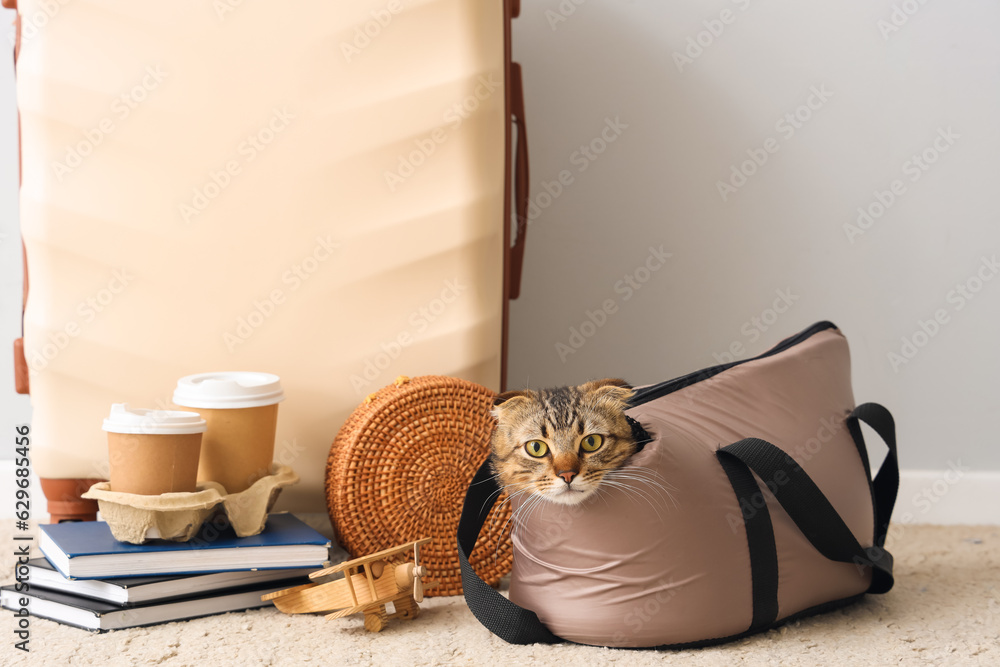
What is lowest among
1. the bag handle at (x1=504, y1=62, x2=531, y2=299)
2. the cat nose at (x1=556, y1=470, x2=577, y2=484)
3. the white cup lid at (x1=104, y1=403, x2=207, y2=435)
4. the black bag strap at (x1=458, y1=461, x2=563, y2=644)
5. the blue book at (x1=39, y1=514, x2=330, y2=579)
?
the black bag strap at (x1=458, y1=461, x2=563, y2=644)

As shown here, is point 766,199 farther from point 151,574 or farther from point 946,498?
point 151,574

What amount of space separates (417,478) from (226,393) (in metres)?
0.27

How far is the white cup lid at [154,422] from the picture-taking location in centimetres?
89

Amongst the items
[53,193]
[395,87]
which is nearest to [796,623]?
[395,87]

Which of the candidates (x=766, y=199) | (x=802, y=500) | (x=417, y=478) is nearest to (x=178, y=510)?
(x=417, y=478)

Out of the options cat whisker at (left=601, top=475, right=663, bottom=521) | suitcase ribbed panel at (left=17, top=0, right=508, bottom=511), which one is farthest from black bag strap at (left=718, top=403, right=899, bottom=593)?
suitcase ribbed panel at (left=17, top=0, right=508, bottom=511)

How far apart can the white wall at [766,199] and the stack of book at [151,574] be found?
62 cm

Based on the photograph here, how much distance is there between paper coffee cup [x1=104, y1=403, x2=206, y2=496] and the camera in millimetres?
898

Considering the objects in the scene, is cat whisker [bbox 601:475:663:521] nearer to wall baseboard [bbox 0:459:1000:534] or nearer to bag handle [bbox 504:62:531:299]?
bag handle [bbox 504:62:531:299]

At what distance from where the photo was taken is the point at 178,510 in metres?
0.90

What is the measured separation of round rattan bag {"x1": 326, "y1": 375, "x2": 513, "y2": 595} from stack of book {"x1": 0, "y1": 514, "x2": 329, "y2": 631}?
72mm

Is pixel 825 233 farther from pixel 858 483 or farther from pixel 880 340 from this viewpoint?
pixel 858 483

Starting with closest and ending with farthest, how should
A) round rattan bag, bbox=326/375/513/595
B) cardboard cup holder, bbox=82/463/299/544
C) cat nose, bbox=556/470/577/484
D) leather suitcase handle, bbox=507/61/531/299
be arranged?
cat nose, bbox=556/470/577/484 < cardboard cup holder, bbox=82/463/299/544 < round rattan bag, bbox=326/375/513/595 < leather suitcase handle, bbox=507/61/531/299

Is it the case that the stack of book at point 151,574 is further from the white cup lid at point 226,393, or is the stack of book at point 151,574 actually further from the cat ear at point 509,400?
the cat ear at point 509,400
